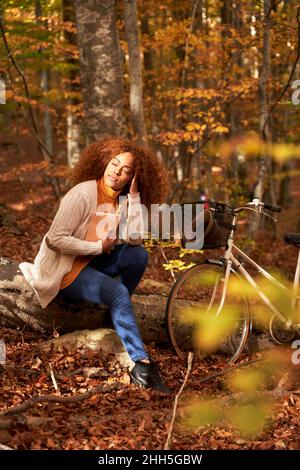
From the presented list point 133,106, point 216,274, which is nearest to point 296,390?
point 216,274

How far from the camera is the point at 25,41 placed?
11.2 m

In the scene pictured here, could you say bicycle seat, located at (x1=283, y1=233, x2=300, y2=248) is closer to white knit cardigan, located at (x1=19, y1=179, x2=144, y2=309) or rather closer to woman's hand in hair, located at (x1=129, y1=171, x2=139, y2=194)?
woman's hand in hair, located at (x1=129, y1=171, x2=139, y2=194)

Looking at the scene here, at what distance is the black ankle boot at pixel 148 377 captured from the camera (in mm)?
3959

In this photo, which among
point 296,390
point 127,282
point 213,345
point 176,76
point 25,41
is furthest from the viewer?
point 176,76

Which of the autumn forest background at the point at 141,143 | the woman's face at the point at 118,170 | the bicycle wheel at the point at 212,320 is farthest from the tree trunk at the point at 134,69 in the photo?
the bicycle wheel at the point at 212,320

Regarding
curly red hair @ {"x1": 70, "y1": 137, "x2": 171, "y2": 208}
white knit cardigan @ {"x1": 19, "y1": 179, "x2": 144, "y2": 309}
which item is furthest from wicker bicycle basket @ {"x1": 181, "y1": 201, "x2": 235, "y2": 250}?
white knit cardigan @ {"x1": 19, "y1": 179, "x2": 144, "y2": 309}

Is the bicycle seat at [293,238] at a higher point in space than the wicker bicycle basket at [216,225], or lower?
lower

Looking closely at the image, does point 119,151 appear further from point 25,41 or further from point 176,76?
point 176,76

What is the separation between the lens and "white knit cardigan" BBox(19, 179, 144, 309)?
4.06 metres

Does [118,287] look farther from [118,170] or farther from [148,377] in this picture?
[118,170]

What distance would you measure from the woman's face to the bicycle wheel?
104 centimetres

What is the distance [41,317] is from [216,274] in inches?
63.0

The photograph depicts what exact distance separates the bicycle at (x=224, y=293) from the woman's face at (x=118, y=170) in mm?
728

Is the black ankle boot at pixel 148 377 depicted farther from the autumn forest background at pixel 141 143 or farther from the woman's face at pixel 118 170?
the woman's face at pixel 118 170
